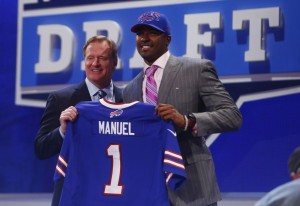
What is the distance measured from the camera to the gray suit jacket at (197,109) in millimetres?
2488

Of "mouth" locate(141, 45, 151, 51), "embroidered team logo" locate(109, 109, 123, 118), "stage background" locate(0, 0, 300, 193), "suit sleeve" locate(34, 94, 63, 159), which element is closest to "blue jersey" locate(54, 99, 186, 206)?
"embroidered team logo" locate(109, 109, 123, 118)

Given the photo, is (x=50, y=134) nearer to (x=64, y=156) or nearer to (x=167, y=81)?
(x=64, y=156)

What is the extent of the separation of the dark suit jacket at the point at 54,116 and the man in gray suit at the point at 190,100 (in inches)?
15.7

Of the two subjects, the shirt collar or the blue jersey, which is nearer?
the blue jersey

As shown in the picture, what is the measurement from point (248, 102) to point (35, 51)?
1.52 m

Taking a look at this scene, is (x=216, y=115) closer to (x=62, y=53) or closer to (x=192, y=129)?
(x=192, y=129)

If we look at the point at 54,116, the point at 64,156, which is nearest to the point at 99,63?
the point at 54,116

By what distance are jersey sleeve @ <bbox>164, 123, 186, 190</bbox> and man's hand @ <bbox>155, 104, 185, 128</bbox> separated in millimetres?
71

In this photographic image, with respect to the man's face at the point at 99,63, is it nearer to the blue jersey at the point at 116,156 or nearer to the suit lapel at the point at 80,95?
the suit lapel at the point at 80,95

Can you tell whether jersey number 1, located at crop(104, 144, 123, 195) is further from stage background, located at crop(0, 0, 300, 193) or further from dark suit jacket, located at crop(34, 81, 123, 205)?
stage background, located at crop(0, 0, 300, 193)

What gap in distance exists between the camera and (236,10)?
3842 mm

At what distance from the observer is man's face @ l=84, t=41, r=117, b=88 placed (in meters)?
2.81

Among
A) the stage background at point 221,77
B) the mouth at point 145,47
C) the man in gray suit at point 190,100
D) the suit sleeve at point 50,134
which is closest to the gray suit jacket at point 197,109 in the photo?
the man in gray suit at point 190,100

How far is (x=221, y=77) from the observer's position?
3861 mm
